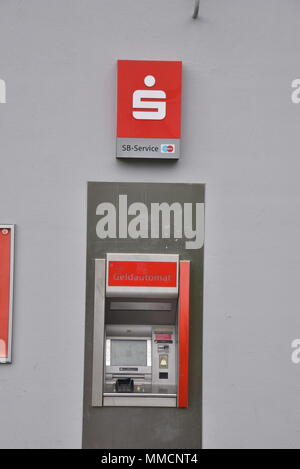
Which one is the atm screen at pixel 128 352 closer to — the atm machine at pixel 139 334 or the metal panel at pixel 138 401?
the atm machine at pixel 139 334

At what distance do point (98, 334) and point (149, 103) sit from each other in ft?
4.96

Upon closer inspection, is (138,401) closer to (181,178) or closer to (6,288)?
(6,288)

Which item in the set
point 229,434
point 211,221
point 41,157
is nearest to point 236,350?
point 229,434

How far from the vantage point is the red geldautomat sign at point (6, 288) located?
4.07m

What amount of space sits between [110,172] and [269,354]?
157cm

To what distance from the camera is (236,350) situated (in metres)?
4.14

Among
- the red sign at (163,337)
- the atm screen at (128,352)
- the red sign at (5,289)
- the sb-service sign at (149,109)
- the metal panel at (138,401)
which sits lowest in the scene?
the metal panel at (138,401)

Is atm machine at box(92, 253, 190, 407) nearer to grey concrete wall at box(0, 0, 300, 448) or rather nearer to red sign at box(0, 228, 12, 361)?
grey concrete wall at box(0, 0, 300, 448)

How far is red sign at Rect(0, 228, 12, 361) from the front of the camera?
4066 millimetres

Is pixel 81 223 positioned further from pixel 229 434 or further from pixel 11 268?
pixel 229 434

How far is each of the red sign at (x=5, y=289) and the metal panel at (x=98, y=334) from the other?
0.56 metres

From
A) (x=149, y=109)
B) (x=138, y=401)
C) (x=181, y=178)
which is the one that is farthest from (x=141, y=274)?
(x=149, y=109)

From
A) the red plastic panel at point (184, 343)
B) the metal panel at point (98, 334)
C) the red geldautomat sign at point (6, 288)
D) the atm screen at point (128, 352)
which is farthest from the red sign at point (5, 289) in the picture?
the red plastic panel at point (184, 343)

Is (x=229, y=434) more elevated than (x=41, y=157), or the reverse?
(x=41, y=157)
